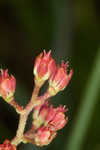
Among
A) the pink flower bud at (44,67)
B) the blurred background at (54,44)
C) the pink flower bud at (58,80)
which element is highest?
the pink flower bud at (44,67)

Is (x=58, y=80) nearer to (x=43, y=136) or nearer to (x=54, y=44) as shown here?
(x=43, y=136)

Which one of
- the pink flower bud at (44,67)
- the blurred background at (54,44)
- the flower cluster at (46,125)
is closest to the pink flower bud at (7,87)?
the pink flower bud at (44,67)

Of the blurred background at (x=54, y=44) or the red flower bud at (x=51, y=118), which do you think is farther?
the blurred background at (x=54, y=44)

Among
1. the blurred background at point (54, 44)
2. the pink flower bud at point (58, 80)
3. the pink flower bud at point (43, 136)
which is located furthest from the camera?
the blurred background at point (54, 44)

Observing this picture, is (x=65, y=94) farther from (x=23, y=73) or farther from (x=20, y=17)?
(x=20, y=17)

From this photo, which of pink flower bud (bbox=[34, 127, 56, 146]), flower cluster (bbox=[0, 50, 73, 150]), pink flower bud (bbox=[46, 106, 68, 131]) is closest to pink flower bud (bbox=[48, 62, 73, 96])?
flower cluster (bbox=[0, 50, 73, 150])

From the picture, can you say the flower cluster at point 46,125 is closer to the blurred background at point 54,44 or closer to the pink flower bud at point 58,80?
the pink flower bud at point 58,80

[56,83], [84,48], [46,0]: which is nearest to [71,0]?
[46,0]
